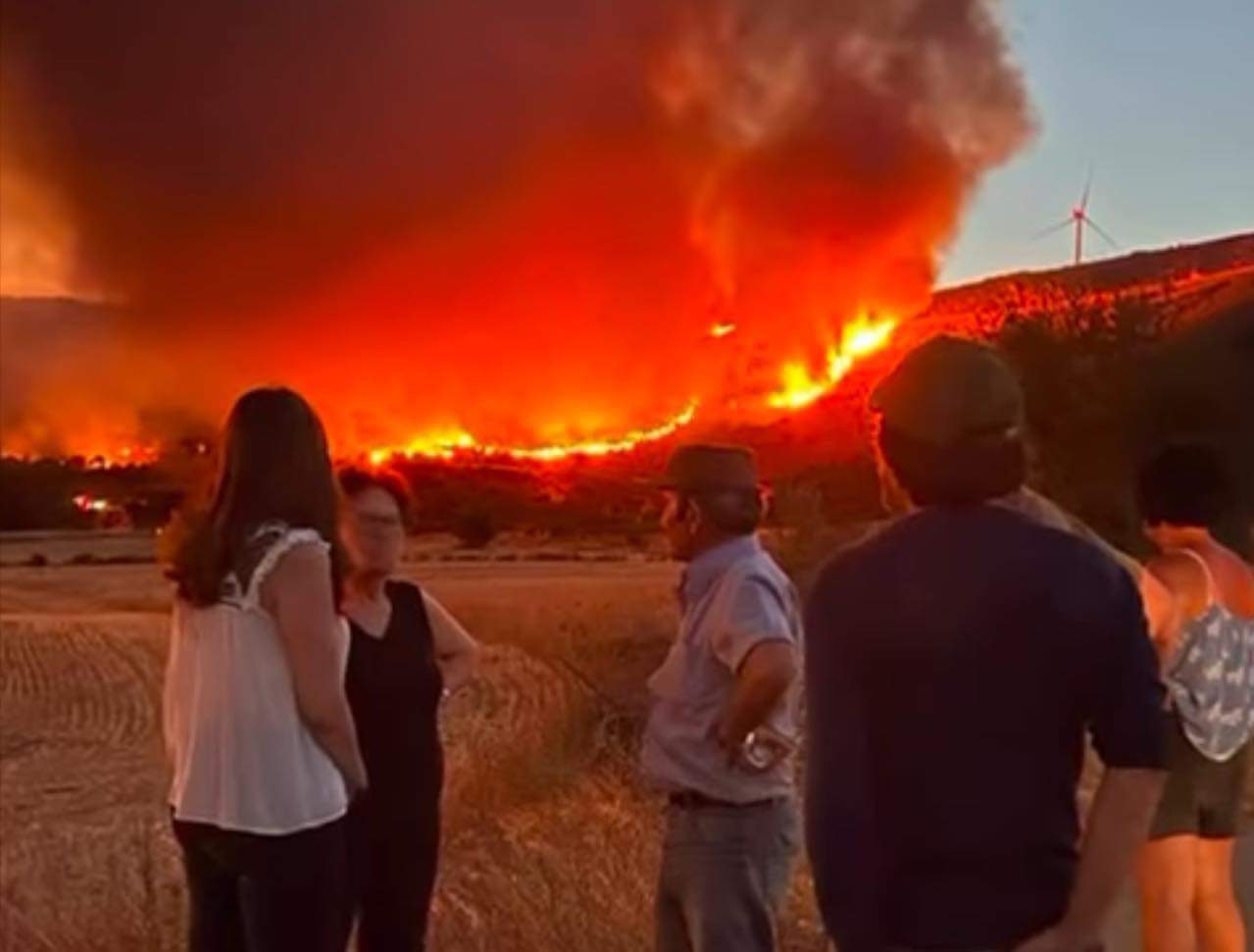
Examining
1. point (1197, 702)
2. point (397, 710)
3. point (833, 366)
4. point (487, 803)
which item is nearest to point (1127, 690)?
point (397, 710)

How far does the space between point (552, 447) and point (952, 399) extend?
12.4m

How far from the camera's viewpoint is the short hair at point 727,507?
178 inches

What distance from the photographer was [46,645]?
20.7m

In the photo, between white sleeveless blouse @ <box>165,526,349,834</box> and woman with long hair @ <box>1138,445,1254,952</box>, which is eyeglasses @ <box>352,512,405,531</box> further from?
woman with long hair @ <box>1138,445,1254,952</box>

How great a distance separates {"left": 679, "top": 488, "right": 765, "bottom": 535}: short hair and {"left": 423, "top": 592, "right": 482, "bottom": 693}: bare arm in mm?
696

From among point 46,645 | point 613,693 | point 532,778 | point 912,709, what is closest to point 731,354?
point 613,693

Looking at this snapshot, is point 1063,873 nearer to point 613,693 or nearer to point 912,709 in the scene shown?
point 912,709

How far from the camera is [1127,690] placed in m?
2.83

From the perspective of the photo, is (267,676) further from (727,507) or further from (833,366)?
(833,366)

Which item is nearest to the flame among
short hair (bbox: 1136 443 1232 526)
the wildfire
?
the wildfire

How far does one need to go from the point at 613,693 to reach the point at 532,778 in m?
1.30

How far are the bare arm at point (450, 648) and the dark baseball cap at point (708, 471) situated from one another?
2.20 ft

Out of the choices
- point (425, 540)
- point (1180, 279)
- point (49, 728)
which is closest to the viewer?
point (49, 728)

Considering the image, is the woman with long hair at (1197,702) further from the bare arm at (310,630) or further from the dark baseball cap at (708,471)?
the bare arm at (310,630)
